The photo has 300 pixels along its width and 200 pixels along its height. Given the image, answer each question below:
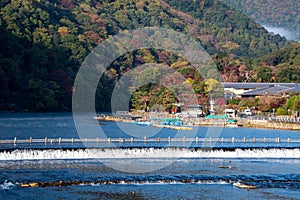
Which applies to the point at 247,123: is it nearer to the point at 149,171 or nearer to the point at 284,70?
the point at 284,70

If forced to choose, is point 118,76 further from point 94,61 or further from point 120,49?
point 120,49

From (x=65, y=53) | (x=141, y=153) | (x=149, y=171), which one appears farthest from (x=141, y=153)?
(x=65, y=53)

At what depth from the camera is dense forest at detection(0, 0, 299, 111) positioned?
78.0 metres

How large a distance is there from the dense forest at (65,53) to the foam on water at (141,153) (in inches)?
1447

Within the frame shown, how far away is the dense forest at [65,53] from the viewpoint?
78.0 metres

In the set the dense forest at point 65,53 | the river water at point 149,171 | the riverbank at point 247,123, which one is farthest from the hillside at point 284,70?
the river water at point 149,171

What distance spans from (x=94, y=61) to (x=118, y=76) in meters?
6.43

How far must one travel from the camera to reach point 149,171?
2883 centimetres

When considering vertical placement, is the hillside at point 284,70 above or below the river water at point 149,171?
above

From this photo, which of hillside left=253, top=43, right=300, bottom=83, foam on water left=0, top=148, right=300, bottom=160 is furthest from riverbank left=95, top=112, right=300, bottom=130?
hillside left=253, top=43, right=300, bottom=83

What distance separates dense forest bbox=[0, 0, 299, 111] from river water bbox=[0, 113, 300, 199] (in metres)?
37.6

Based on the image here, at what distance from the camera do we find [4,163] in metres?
30.0

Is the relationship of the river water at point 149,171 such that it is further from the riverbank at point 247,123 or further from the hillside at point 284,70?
the hillside at point 284,70

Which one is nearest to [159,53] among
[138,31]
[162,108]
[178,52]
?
[178,52]
